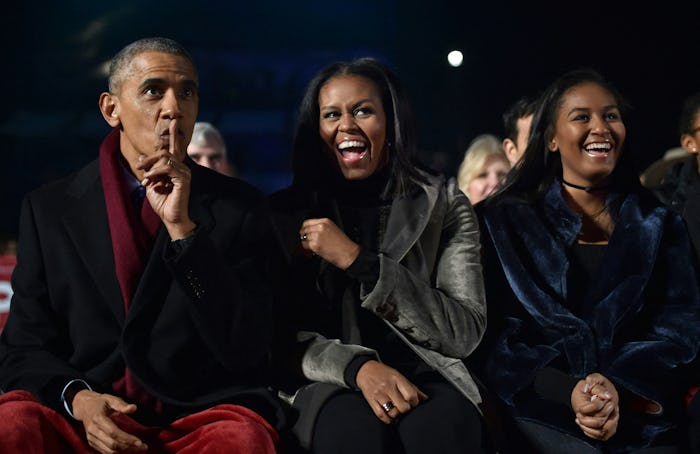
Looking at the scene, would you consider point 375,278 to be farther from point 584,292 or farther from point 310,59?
point 310,59

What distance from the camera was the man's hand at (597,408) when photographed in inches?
99.1

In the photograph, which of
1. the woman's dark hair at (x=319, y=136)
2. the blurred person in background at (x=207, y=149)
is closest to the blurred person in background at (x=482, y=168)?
the blurred person in background at (x=207, y=149)

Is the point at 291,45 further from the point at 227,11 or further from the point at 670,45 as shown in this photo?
the point at 670,45

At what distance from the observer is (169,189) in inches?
94.0

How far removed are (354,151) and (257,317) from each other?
0.62 m

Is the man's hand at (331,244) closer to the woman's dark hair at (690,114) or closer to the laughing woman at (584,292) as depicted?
the laughing woman at (584,292)

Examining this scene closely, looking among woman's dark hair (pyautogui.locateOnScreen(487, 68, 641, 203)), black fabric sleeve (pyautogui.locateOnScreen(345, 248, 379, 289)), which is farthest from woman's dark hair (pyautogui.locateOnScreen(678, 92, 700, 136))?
black fabric sleeve (pyautogui.locateOnScreen(345, 248, 379, 289))

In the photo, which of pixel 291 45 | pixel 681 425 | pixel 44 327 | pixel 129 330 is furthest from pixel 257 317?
pixel 291 45

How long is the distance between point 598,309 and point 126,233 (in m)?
1.32

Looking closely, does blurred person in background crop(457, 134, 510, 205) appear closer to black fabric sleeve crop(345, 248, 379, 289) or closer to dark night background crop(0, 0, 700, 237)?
dark night background crop(0, 0, 700, 237)

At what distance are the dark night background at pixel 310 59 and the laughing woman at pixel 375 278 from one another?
3.59 meters

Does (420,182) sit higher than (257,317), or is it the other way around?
(420,182)

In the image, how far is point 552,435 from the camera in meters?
2.60

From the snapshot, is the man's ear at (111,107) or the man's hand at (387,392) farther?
the man's ear at (111,107)
